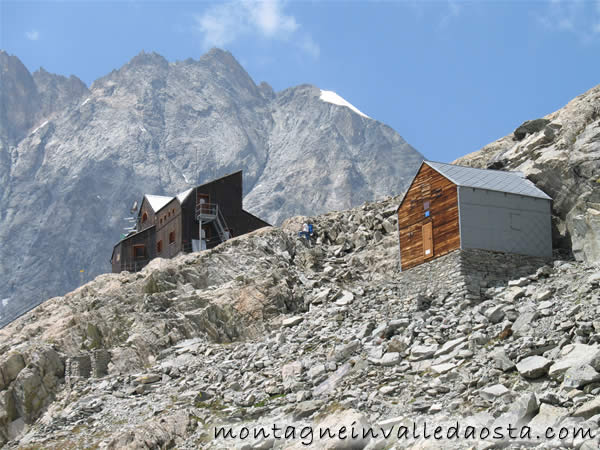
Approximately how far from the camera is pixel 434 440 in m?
25.8

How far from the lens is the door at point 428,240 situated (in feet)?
145

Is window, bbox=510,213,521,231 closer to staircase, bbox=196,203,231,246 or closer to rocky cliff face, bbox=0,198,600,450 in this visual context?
rocky cliff face, bbox=0,198,600,450

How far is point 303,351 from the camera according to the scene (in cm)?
4109

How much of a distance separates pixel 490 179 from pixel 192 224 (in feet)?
115

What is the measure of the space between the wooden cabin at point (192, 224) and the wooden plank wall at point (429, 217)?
2869cm

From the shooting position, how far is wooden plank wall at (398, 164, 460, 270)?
140ft

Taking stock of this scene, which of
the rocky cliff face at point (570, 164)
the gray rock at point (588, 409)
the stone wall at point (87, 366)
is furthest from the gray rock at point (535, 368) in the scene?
the stone wall at point (87, 366)

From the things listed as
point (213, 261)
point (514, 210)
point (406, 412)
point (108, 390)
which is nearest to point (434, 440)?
point (406, 412)

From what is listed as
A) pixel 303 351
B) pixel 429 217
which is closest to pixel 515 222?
pixel 429 217

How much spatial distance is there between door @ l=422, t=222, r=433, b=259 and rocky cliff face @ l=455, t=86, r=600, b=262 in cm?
752

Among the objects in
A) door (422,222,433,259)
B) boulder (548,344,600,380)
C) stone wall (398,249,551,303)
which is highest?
door (422,222,433,259)

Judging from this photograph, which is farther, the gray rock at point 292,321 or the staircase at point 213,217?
the staircase at point 213,217

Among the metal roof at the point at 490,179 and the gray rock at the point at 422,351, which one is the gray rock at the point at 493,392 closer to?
the gray rock at the point at 422,351

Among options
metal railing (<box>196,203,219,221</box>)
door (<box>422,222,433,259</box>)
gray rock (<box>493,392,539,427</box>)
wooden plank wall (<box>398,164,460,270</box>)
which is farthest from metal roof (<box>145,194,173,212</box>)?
gray rock (<box>493,392,539,427</box>)
